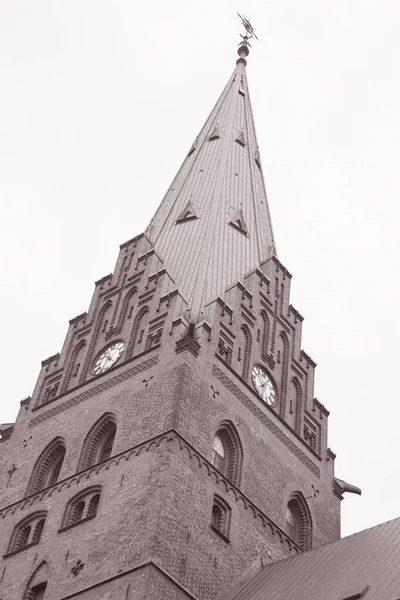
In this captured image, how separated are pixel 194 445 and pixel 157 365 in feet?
11.4

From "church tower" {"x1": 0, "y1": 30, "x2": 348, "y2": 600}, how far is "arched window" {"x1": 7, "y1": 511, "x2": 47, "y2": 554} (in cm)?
5

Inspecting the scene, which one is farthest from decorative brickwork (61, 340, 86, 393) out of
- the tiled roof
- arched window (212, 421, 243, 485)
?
arched window (212, 421, 243, 485)

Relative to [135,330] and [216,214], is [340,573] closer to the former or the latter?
[135,330]

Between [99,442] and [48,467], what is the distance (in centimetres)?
216

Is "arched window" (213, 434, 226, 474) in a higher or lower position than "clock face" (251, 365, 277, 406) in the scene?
lower

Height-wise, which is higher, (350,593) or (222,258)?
(222,258)

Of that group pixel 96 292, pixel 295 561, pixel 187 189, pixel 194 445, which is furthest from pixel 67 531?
pixel 187 189

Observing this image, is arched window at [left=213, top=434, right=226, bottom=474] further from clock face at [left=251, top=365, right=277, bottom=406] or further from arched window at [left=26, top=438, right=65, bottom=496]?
arched window at [left=26, top=438, right=65, bottom=496]

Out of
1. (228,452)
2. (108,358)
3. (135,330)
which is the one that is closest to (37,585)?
(228,452)

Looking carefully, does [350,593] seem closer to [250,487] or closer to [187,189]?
[250,487]

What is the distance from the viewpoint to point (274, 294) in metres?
42.8

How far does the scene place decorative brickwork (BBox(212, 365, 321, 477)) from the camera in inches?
1421

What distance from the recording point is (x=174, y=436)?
32375 millimetres

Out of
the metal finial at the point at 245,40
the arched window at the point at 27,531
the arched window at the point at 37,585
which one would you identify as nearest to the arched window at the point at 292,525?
the arched window at the point at 27,531
